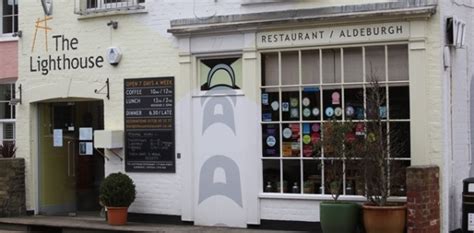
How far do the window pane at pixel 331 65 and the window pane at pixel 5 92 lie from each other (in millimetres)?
7525

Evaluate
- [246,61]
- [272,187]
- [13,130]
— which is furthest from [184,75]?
[13,130]

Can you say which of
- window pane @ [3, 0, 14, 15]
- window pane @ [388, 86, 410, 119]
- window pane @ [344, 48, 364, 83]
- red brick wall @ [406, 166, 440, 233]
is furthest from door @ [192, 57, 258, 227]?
window pane @ [3, 0, 14, 15]

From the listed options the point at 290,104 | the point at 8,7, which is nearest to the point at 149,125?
the point at 290,104

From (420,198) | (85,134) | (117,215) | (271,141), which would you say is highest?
(85,134)

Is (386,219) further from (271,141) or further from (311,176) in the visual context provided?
A: (271,141)

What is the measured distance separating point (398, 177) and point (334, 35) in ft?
8.49

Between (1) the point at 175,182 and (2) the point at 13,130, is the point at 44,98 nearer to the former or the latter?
(2) the point at 13,130

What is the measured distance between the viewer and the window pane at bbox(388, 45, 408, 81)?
1172 cm

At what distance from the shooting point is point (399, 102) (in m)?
11.8

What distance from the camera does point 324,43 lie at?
12188 mm

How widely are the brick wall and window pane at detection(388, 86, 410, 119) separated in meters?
7.95

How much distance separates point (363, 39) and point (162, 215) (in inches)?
198

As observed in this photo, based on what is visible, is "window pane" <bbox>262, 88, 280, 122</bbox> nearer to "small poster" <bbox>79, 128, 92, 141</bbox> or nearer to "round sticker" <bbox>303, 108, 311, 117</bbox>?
"round sticker" <bbox>303, 108, 311, 117</bbox>

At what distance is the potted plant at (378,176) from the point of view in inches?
427
